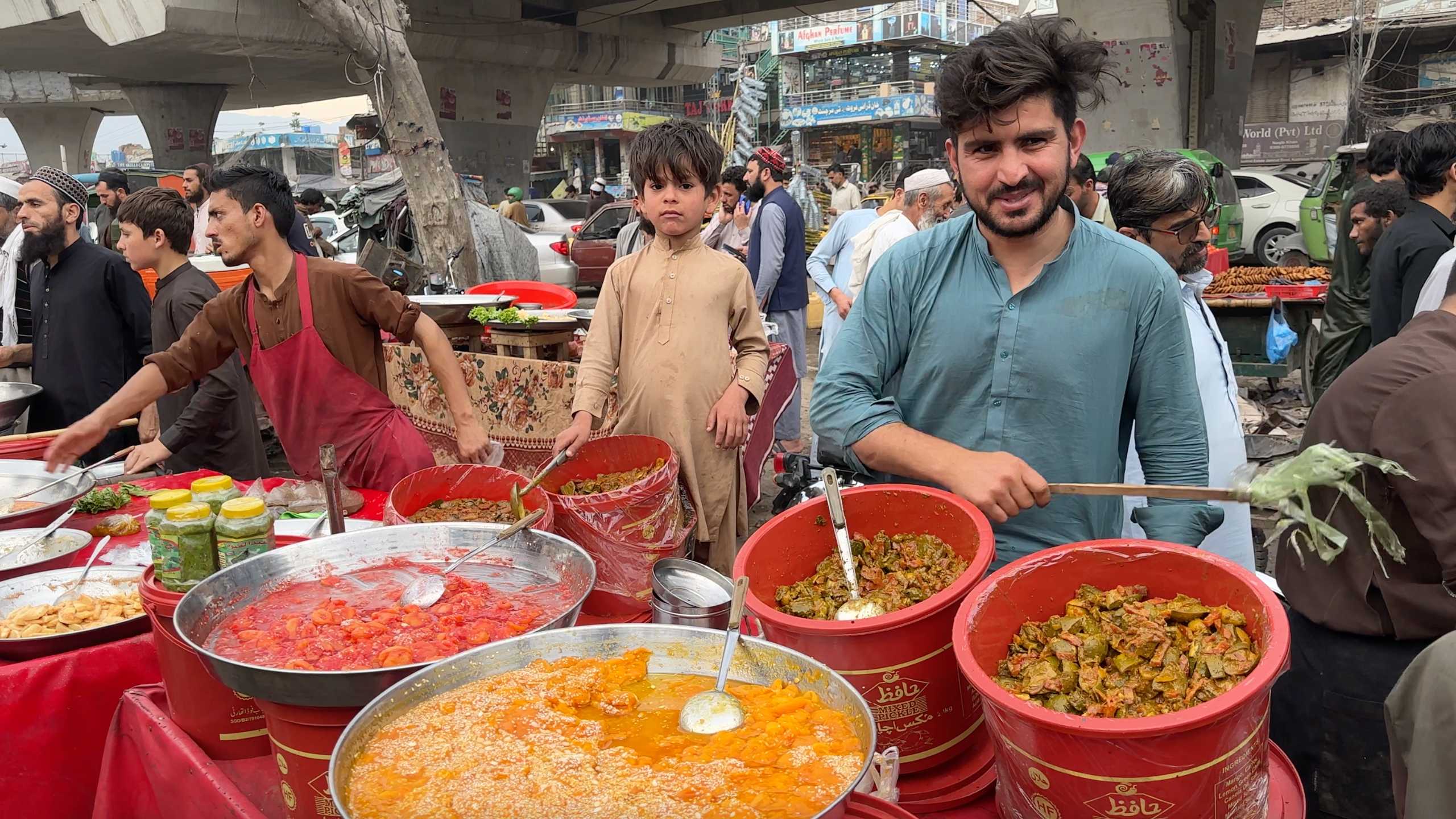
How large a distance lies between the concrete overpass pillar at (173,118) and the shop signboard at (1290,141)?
23863 millimetres

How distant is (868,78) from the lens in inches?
1622

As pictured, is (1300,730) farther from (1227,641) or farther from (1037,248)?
(1037,248)

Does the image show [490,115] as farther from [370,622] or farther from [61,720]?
[370,622]

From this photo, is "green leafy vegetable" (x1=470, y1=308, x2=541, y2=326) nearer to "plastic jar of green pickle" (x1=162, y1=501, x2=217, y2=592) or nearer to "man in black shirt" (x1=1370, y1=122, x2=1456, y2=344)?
"plastic jar of green pickle" (x1=162, y1=501, x2=217, y2=592)

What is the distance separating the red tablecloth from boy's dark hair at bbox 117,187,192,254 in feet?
8.71

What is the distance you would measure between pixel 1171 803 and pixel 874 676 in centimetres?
38

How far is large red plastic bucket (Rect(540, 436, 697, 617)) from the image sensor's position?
2328mm

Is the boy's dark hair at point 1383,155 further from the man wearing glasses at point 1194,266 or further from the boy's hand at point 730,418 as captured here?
the boy's hand at point 730,418

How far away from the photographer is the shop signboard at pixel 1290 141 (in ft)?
76.7

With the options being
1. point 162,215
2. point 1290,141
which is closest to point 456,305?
point 162,215

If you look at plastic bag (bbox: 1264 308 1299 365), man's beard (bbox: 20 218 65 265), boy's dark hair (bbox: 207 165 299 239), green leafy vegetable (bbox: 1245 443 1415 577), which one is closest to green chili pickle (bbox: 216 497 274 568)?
boy's dark hair (bbox: 207 165 299 239)

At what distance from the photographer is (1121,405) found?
1746mm

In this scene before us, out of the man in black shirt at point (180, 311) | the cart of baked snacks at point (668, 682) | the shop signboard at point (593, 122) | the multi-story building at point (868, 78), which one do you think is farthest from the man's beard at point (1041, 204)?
the shop signboard at point (593, 122)

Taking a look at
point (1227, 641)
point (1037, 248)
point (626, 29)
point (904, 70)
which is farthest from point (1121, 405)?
point (904, 70)
